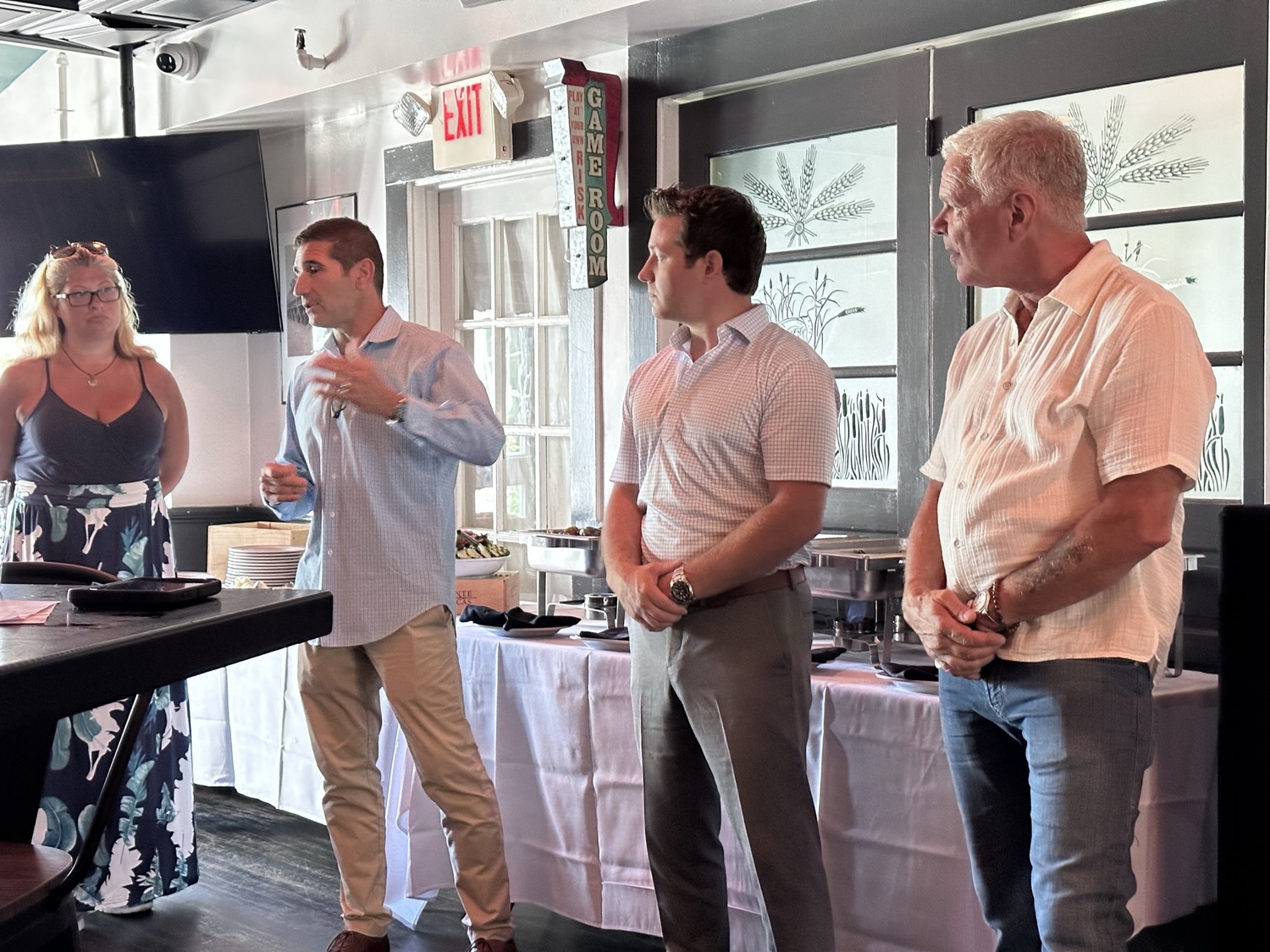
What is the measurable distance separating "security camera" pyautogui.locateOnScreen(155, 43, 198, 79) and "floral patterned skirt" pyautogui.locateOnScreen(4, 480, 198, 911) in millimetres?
2552

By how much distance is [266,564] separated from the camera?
4199 millimetres

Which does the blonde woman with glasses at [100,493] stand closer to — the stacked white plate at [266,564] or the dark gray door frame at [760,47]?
the stacked white plate at [266,564]

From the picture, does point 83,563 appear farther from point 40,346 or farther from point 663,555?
point 663,555

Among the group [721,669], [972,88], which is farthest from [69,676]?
[972,88]

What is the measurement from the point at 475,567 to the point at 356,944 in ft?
3.61

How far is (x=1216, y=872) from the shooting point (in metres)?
2.53

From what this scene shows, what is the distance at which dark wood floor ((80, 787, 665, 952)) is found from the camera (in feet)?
11.3

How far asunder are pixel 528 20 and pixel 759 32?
696 millimetres

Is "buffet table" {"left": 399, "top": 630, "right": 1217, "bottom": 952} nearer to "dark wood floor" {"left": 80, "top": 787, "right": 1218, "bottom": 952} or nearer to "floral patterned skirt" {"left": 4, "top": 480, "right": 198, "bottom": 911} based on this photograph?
"dark wood floor" {"left": 80, "top": 787, "right": 1218, "bottom": 952}

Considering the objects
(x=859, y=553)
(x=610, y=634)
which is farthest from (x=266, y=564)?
(x=859, y=553)

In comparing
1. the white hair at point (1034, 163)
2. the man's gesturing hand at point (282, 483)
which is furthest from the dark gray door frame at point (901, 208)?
the white hair at point (1034, 163)

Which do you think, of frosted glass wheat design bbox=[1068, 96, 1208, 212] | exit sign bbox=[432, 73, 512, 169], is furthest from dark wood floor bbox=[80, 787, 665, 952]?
exit sign bbox=[432, 73, 512, 169]

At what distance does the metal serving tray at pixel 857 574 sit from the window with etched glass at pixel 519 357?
1.86 meters

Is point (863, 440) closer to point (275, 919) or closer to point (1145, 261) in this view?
point (1145, 261)
